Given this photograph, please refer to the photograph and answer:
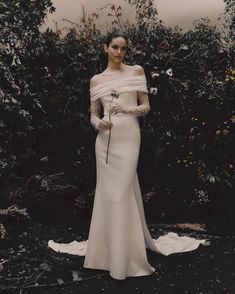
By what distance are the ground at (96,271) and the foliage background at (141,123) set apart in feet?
3.76

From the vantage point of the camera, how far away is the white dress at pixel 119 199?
4.48m

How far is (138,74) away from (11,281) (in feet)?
8.43

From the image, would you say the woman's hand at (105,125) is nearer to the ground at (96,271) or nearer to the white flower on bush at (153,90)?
the ground at (96,271)

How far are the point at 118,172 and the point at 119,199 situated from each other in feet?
0.95

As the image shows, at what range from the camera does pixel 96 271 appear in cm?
479

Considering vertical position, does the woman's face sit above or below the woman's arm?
above

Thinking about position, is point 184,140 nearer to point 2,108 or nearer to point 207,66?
point 207,66

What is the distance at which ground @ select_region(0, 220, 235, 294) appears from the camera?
4332 millimetres

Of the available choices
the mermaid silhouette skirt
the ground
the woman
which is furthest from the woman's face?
the ground

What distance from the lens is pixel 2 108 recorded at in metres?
7.18

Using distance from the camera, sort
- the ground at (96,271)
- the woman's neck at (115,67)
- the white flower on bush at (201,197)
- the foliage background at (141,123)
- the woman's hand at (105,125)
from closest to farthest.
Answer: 1. the ground at (96,271)
2. the woman's hand at (105,125)
3. the woman's neck at (115,67)
4. the foliage background at (141,123)
5. the white flower on bush at (201,197)

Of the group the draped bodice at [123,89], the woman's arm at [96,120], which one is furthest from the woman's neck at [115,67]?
the woman's arm at [96,120]

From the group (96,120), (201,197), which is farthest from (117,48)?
(201,197)

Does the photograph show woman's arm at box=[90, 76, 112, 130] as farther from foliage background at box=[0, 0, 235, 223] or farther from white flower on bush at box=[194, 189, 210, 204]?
white flower on bush at box=[194, 189, 210, 204]
